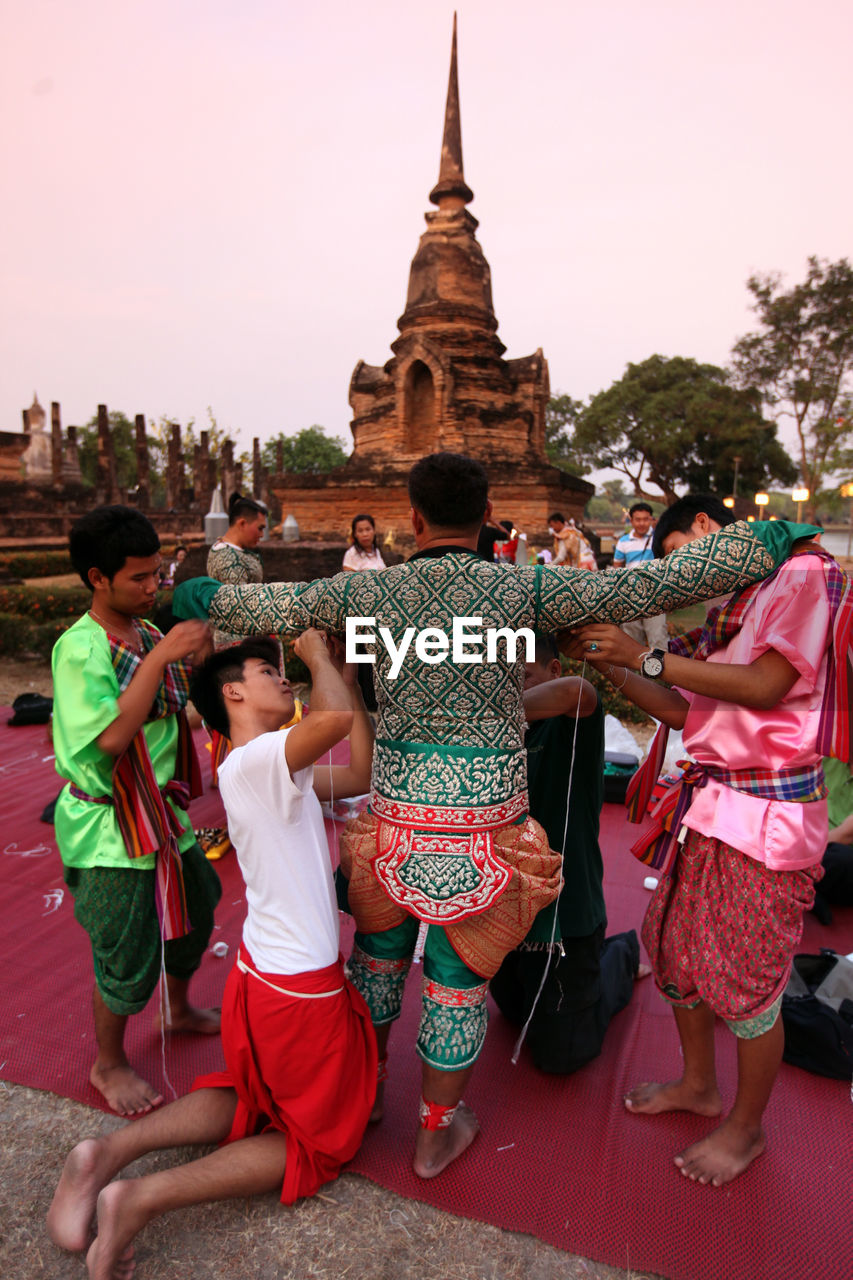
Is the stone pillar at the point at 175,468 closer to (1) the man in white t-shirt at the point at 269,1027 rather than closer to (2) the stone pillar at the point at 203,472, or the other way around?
(2) the stone pillar at the point at 203,472

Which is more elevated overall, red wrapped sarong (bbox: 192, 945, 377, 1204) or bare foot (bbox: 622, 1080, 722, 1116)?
red wrapped sarong (bbox: 192, 945, 377, 1204)

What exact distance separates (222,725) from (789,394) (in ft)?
85.7

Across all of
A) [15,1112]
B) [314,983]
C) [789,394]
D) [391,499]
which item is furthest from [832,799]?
[789,394]

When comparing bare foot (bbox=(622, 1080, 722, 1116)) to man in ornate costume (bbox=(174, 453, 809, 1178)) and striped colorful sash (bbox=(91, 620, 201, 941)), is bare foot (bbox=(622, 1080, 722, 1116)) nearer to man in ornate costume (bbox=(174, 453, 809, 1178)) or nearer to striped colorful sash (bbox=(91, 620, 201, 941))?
man in ornate costume (bbox=(174, 453, 809, 1178))

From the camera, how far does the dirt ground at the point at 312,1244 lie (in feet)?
5.87

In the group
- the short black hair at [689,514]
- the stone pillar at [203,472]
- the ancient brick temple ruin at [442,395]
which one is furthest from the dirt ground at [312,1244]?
the stone pillar at [203,472]

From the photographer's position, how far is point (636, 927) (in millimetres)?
3516

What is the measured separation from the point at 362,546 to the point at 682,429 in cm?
2313

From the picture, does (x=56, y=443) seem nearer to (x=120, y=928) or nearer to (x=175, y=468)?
(x=175, y=468)

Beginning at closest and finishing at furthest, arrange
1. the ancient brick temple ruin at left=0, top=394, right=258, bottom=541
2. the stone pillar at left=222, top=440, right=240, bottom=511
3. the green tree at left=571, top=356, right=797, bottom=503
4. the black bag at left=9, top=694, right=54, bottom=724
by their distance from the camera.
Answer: the black bag at left=9, top=694, right=54, bottom=724, the ancient brick temple ruin at left=0, top=394, right=258, bottom=541, the green tree at left=571, top=356, right=797, bottom=503, the stone pillar at left=222, top=440, right=240, bottom=511

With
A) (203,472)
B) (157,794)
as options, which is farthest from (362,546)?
(203,472)

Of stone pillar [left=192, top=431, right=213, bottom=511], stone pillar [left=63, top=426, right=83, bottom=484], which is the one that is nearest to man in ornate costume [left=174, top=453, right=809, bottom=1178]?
stone pillar [left=63, top=426, right=83, bottom=484]

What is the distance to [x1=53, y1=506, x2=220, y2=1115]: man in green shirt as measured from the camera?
205cm

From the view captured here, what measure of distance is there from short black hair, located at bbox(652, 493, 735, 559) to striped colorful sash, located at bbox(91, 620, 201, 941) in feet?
5.28
